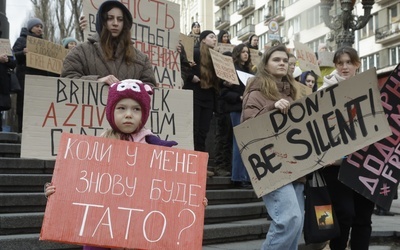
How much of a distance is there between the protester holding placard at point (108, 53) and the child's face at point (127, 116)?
1.09 m

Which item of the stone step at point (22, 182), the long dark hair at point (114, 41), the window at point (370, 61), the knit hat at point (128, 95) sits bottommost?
the stone step at point (22, 182)

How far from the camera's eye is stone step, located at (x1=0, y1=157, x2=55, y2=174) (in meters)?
6.21

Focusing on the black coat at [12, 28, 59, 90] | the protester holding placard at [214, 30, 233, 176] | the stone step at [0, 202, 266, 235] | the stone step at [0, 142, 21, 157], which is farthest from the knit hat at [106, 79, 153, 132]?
the black coat at [12, 28, 59, 90]

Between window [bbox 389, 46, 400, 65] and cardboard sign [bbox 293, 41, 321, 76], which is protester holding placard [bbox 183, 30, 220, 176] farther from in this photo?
window [bbox 389, 46, 400, 65]

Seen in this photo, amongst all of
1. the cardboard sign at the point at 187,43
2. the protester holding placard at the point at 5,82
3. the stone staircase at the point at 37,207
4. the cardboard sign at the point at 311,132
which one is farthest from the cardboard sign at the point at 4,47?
the cardboard sign at the point at 311,132

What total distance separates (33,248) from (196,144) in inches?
120

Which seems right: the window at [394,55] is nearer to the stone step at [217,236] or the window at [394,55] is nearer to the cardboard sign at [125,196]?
the stone step at [217,236]

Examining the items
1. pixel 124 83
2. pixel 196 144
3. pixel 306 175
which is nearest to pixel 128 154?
pixel 124 83

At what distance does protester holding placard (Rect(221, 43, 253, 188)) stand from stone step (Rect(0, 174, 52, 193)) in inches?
88.1

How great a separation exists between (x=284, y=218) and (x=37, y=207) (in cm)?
233

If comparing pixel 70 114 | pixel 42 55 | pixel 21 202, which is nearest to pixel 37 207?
pixel 21 202

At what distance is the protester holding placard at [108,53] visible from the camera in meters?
4.78

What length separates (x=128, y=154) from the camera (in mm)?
3584

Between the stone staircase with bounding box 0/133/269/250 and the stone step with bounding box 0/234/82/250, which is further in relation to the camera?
the stone staircase with bounding box 0/133/269/250
